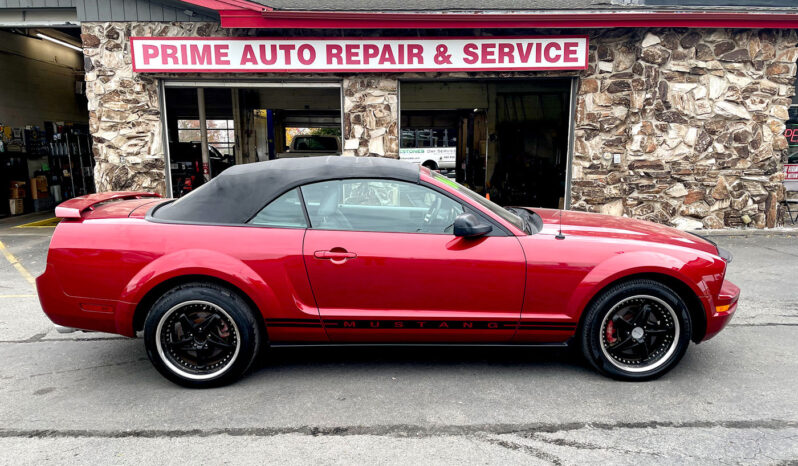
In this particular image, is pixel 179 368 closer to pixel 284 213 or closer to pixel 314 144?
pixel 284 213

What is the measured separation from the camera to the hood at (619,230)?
3.70m

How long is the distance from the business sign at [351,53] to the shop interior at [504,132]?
418cm

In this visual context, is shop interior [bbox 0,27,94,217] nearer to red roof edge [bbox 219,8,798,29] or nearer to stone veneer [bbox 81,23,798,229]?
stone veneer [bbox 81,23,798,229]

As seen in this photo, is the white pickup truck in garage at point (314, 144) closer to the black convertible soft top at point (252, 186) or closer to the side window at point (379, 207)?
the black convertible soft top at point (252, 186)

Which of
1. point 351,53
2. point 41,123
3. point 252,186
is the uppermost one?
point 351,53

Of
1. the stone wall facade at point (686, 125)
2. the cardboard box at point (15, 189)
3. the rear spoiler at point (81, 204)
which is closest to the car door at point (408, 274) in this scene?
the rear spoiler at point (81, 204)

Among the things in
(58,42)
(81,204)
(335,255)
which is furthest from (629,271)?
(58,42)

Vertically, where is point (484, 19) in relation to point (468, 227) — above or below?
above

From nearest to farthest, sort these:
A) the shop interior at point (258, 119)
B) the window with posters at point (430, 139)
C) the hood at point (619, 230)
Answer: the hood at point (619, 230) → the window with posters at point (430, 139) → the shop interior at point (258, 119)

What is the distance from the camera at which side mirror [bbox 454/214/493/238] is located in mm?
3408

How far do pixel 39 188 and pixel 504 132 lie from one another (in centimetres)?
1274

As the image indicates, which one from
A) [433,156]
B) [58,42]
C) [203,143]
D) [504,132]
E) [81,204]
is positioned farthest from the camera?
[58,42]

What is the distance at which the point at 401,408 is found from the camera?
3283mm

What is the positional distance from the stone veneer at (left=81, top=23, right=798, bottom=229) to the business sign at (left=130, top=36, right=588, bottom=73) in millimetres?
291
